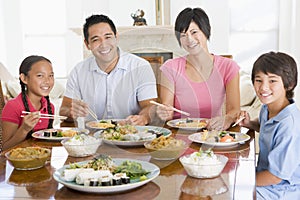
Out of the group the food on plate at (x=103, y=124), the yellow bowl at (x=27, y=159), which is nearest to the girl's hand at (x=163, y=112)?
the food on plate at (x=103, y=124)

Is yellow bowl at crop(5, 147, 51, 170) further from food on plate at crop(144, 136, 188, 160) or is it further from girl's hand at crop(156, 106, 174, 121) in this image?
girl's hand at crop(156, 106, 174, 121)

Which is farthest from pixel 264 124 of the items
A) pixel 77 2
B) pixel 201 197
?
pixel 77 2

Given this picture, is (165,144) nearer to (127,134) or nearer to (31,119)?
(127,134)

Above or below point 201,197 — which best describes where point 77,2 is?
above

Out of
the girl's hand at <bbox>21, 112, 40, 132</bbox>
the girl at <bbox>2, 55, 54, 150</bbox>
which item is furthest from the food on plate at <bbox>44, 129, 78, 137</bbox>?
the girl at <bbox>2, 55, 54, 150</bbox>

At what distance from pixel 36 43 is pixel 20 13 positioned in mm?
441

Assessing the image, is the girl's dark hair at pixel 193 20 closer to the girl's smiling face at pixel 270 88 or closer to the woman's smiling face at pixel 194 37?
the woman's smiling face at pixel 194 37

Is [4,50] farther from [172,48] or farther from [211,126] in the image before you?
[211,126]

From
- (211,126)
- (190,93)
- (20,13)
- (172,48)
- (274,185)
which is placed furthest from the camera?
(20,13)

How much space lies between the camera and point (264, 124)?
6.04 ft

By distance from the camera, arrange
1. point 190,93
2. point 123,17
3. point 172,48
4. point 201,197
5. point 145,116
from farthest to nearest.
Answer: point 123,17, point 172,48, point 190,93, point 145,116, point 201,197

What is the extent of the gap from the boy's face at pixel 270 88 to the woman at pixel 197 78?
1.24 ft

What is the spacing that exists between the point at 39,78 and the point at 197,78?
82cm

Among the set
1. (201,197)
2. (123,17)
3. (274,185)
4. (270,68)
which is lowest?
(274,185)
